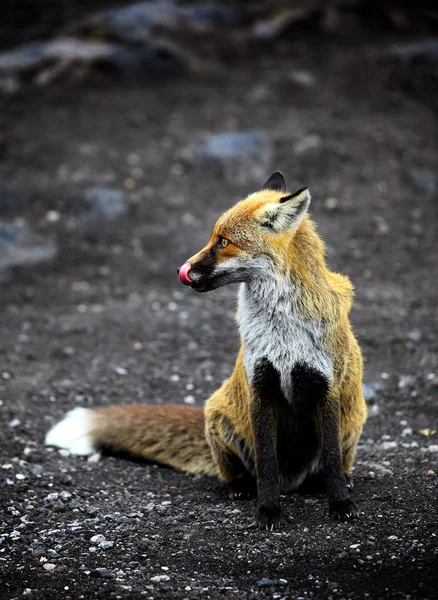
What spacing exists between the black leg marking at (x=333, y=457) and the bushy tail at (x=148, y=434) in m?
1.31

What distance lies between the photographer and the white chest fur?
16.2 feet

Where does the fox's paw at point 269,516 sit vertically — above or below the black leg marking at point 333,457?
below

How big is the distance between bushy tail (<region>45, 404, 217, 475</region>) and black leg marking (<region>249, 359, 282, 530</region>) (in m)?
1.08

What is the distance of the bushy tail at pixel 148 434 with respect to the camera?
6121 millimetres

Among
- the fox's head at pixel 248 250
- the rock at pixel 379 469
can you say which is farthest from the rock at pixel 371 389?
→ the fox's head at pixel 248 250

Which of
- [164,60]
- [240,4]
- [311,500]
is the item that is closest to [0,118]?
[164,60]

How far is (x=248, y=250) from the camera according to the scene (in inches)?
196

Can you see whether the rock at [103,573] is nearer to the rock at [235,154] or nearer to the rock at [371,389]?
the rock at [371,389]

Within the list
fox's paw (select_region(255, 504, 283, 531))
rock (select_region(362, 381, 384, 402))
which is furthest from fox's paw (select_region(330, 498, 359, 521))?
rock (select_region(362, 381, 384, 402))

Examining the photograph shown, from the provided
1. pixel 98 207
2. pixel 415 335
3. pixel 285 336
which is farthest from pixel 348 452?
pixel 98 207

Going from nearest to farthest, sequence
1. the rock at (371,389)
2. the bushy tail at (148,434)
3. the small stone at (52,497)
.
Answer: the small stone at (52,497) → the bushy tail at (148,434) → the rock at (371,389)

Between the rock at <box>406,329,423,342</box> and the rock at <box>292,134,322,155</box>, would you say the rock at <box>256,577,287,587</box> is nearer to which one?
the rock at <box>406,329,423,342</box>

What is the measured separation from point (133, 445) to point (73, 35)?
1007 centimetres

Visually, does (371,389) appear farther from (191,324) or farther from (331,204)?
(331,204)
